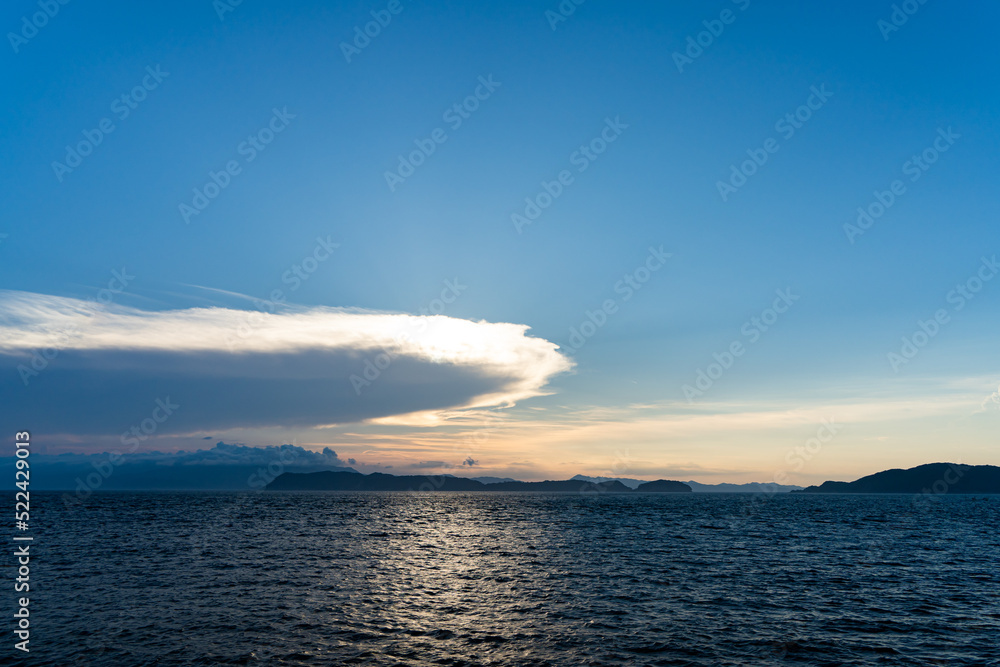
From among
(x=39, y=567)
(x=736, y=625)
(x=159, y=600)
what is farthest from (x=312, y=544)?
(x=736, y=625)

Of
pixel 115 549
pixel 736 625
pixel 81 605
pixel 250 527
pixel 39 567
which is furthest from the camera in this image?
pixel 250 527

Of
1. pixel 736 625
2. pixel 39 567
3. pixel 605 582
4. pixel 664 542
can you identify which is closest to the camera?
pixel 736 625

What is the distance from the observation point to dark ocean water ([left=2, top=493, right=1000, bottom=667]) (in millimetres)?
22875

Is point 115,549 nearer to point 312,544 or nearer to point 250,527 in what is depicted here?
point 312,544

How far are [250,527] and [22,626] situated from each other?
5662cm

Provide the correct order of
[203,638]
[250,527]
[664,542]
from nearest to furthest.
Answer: [203,638], [664,542], [250,527]

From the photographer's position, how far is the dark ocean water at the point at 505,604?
22.9 meters

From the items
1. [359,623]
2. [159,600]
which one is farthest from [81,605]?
[359,623]

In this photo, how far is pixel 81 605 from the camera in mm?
29641

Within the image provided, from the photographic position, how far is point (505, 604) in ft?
102

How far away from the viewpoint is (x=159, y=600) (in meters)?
31.0

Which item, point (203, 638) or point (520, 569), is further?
point (520, 569)

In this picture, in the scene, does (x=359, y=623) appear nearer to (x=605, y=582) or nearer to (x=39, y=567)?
(x=605, y=582)

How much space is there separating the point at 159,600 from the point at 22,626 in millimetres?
6433
